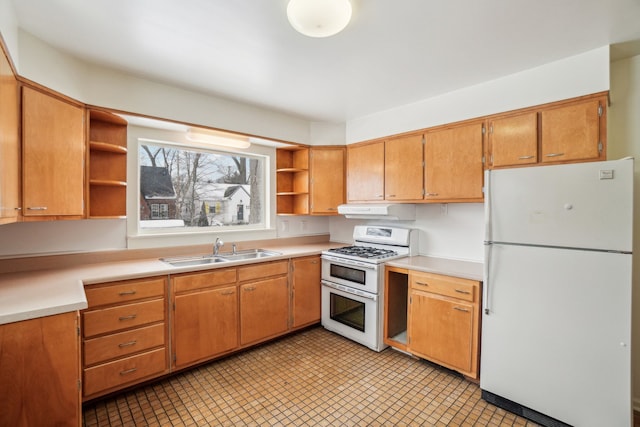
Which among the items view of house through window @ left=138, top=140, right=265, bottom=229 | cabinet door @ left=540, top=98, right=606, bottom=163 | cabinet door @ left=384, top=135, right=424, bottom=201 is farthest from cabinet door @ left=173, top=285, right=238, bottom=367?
cabinet door @ left=540, top=98, right=606, bottom=163

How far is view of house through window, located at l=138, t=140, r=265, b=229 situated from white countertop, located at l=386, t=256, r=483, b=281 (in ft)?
6.19

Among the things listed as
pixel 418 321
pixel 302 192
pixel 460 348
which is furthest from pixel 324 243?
pixel 460 348

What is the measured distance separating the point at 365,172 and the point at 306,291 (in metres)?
1.54

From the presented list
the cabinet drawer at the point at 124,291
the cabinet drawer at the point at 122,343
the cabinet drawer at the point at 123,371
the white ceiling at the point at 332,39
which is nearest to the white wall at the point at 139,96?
the white ceiling at the point at 332,39

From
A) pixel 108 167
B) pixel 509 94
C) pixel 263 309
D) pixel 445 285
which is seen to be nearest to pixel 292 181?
pixel 263 309

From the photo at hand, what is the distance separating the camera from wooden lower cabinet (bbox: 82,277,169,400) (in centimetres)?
198

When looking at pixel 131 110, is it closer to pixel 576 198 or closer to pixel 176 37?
pixel 176 37

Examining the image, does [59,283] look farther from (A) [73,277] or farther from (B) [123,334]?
(B) [123,334]

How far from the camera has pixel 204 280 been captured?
2.50 meters

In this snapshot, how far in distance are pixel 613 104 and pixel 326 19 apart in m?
2.29

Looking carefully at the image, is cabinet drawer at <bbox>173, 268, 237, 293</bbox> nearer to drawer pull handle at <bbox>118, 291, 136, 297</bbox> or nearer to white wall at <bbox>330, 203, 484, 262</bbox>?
drawer pull handle at <bbox>118, 291, 136, 297</bbox>

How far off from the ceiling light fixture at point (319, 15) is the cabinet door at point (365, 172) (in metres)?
1.91

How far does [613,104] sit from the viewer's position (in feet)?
7.15

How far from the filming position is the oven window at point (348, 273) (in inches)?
116
